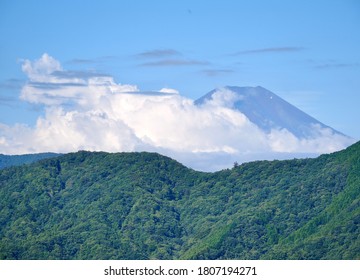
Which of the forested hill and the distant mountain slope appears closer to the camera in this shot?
the forested hill

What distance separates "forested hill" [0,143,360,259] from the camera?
73.5m

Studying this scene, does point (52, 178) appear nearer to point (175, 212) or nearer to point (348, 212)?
point (175, 212)

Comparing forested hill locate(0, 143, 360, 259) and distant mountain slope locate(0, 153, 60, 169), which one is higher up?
distant mountain slope locate(0, 153, 60, 169)

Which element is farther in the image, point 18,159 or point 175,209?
point 18,159

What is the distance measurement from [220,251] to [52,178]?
96.9 feet

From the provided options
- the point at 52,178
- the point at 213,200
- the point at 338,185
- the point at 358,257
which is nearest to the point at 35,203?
the point at 52,178

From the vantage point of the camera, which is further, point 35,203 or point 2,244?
point 35,203

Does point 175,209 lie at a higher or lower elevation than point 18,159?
lower

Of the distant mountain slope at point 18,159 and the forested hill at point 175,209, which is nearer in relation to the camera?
the forested hill at point 175,209

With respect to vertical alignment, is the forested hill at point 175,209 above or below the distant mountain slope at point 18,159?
below

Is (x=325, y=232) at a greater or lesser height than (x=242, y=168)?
lesser

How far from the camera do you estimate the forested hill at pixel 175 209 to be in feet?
241

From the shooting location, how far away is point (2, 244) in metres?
73.8

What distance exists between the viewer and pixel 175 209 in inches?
3583
